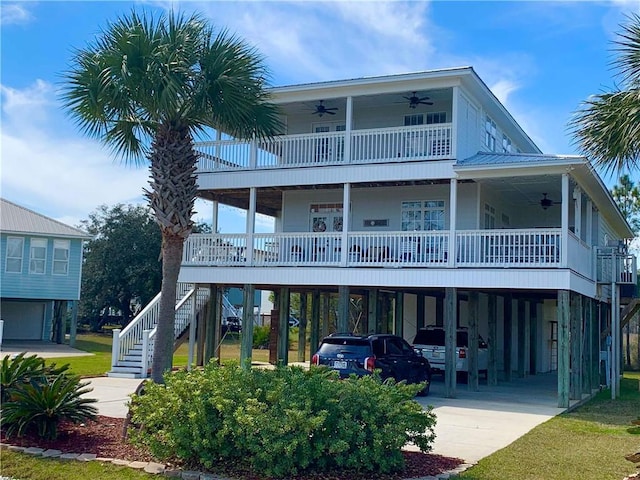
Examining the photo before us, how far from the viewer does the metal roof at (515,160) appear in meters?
18.0

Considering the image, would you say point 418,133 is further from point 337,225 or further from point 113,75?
point 113,75

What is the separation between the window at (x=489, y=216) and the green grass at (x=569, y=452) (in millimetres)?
7309

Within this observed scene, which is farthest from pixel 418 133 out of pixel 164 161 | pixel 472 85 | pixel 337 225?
pixel 164 161

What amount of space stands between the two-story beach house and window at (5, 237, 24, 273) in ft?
47.6

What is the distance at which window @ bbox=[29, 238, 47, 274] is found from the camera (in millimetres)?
36562

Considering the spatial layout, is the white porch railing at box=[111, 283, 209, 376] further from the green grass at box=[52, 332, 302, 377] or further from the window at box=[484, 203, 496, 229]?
the window at box=[484, 203, 496, 229]

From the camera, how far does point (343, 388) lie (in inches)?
366

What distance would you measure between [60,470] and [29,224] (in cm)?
3051

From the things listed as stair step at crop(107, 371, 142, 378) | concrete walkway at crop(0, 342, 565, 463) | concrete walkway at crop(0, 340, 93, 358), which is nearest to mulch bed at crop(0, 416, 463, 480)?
concrete walkway at crop(0, 342, 565, 463)

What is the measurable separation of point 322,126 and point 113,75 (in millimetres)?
12785

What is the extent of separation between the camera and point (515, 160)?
63.3 feet

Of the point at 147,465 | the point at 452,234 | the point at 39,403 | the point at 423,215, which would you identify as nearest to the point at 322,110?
the point at 423,215

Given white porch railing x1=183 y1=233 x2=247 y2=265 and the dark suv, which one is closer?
the dark suv

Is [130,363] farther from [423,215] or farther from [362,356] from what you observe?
[423,215]
